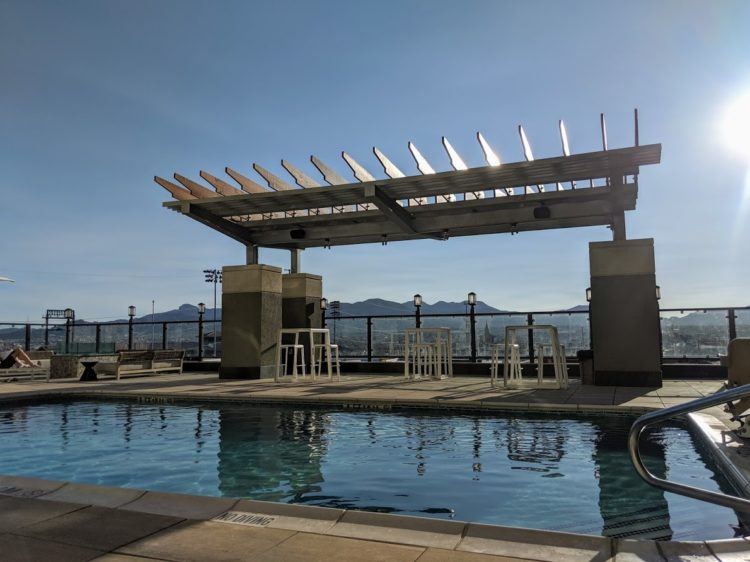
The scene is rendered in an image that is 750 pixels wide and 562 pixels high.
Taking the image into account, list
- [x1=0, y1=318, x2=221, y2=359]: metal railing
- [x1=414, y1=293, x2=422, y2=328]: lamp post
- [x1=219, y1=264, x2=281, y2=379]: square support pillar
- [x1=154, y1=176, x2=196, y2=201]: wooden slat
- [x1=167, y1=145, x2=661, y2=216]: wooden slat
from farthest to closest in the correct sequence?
[x1=0, y1=318, x2=221, y2=359]: metal railing
[x1=414, y1=293, x2=422, y2=328]: lamp post
[x1=219, y1=264, x2=281, y2=379]: square support pillar
[x1=154, y1=176, x2=196, y2=201]: wooden slat
[x1=167, y1=145, x2=661, y2=216]: wooden slat

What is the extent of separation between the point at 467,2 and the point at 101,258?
17918mm

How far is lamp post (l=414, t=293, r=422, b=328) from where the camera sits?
1292cm

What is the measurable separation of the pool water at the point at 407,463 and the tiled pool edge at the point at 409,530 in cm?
69

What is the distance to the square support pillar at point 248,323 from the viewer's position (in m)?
10.9

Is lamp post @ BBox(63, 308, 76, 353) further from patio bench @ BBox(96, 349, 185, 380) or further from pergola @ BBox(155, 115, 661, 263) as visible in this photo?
pergola @ BBox(155, 115, 661, 263)

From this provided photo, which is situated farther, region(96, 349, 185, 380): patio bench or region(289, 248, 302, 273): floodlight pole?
region(289, 248, 302, 273): floodlight pole

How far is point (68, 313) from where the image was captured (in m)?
17.3

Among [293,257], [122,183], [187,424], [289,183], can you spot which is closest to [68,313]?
[122,183]

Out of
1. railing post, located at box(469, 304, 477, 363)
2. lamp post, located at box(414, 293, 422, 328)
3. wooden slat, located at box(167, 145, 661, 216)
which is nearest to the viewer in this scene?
wooden slat, located at box(167, 145, 661, 216)

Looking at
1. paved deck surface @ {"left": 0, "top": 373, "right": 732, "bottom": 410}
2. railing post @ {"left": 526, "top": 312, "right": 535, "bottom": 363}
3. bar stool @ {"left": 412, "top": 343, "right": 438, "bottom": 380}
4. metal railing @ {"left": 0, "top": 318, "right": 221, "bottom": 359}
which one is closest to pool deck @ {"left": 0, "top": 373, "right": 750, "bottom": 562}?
paved deck surface @ {"left": 0, "top": 373, "right": 732, "bottom": 410}

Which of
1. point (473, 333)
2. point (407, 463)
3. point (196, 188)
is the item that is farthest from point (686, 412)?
point (473, 333)

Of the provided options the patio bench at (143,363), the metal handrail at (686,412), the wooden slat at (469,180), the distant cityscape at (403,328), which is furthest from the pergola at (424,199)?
the metal handrail at (686,412)

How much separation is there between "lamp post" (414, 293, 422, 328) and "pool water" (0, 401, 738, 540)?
21.3 ft

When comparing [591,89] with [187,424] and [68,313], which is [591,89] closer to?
[187,424]
